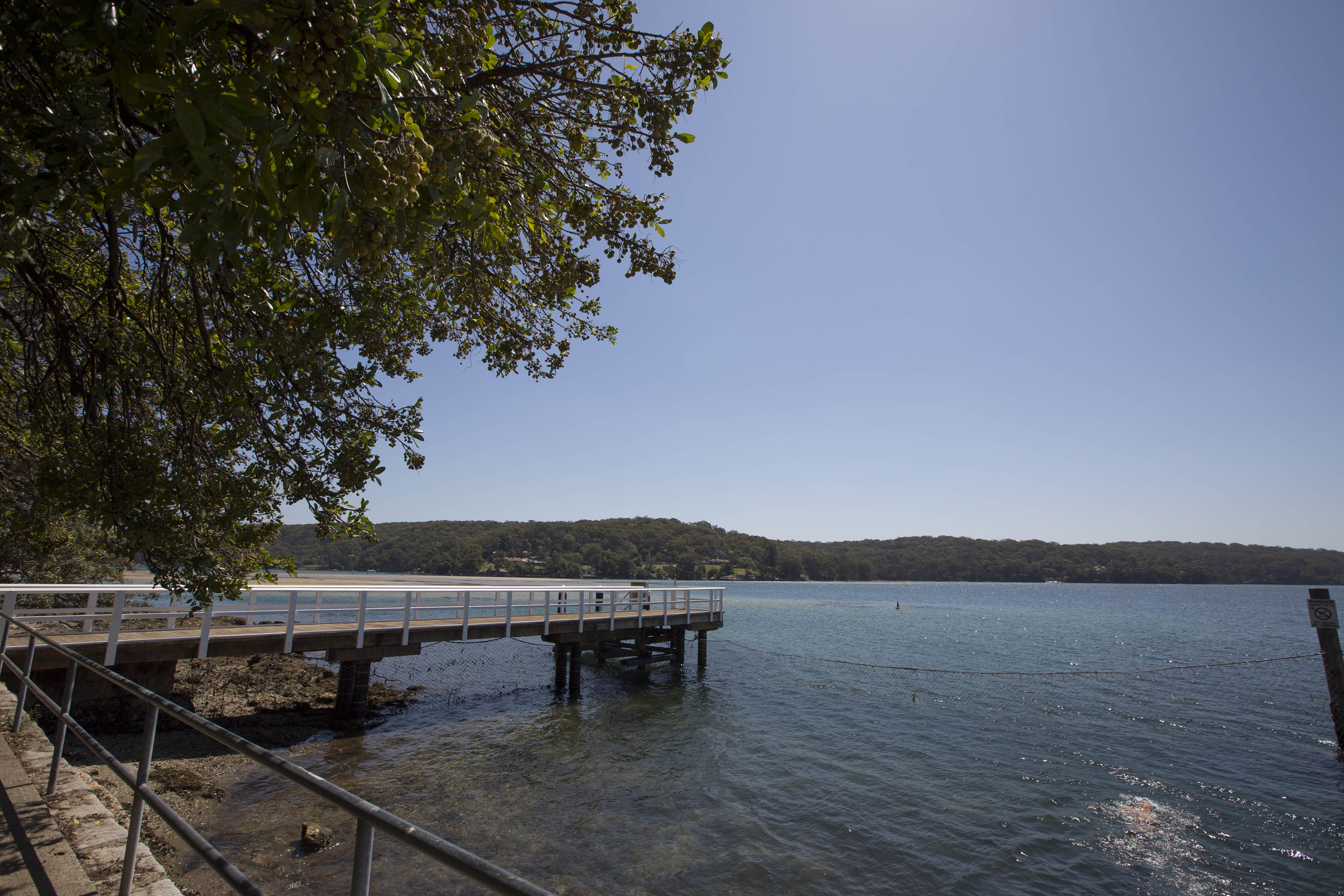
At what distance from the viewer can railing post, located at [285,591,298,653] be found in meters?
11.7

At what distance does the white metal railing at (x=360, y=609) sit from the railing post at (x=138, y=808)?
324 centimetres

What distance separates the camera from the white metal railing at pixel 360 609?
30.7 feet

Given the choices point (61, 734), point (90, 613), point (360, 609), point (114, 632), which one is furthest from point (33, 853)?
point (360, 609)

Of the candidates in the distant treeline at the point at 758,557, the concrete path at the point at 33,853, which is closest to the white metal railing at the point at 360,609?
the concrete path at the point at 33,853

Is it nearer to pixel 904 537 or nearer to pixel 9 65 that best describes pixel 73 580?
pixel 9 65

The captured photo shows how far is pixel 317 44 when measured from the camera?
180 centimetres

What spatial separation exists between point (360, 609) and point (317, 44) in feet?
41.6

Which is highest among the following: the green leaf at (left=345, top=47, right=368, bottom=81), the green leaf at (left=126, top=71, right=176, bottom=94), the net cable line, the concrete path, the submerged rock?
the green leaf at (left=345, top=47, right=368, bottom=81)

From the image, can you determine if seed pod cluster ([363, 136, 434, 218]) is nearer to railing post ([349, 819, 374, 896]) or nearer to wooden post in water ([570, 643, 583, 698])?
railing post ([349, 819, 374, 896])

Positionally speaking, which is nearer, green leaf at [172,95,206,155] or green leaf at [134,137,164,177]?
green leaf at [172,95,206,155]

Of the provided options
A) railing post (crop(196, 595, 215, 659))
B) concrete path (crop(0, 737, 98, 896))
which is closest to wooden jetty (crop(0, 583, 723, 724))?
railing post (crop(196, 595, 215, 659))

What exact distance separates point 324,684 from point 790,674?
15161 millimetres

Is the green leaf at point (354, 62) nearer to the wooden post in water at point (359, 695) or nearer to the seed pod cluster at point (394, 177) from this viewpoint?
the seed pod cluster at point (394, 177)

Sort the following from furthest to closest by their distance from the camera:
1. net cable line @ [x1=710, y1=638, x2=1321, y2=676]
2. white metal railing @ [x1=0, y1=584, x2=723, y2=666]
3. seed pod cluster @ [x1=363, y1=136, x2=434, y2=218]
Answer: net cable line @ [x1=710, y1=638, x2=1321, y2=676]
white metal railing @ [x1=0, y1=584, x2=723, y2=666]
seed pod cluster @ [x1=363, y1=136, x2=434, y2=218]
